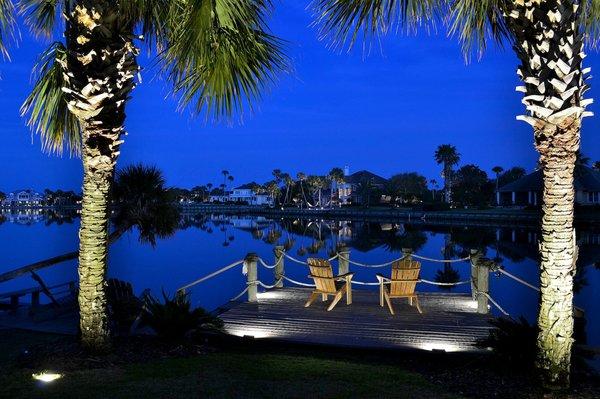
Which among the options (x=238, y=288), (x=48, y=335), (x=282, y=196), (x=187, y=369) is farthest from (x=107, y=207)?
(x=282, y=196)

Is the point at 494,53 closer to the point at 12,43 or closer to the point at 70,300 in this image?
the point at 12,43

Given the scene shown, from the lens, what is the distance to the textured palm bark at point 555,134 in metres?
4.68

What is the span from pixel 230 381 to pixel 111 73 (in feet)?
12.3

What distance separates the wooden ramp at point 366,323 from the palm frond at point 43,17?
5.34m

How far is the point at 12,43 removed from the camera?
217 inches

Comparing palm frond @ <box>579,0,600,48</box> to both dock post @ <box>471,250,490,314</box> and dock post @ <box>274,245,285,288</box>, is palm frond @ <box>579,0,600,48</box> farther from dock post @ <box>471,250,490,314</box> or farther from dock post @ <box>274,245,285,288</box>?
dock post @ <box>274,245,285,288</box>

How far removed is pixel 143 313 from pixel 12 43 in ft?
12.2

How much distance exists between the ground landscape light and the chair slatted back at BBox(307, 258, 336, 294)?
4881 millimetres

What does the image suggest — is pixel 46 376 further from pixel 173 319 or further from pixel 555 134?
pixel 555 134

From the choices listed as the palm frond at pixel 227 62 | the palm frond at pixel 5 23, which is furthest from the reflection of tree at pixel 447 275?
the palm frond at pixel 5 23

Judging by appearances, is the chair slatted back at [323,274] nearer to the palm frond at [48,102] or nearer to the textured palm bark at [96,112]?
the textured palm bark at [96,112]

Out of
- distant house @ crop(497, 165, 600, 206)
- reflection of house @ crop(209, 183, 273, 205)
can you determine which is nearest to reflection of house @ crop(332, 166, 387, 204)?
reflection of house @ crop(209, 183, 273, 205)

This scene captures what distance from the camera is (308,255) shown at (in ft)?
118

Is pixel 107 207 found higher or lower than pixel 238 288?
higher
